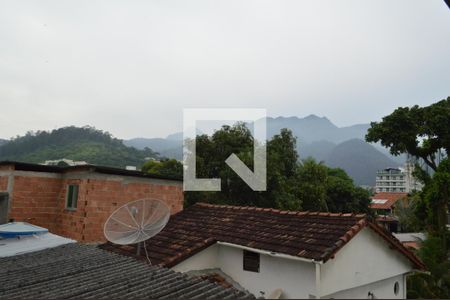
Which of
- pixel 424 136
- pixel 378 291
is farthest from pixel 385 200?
pixel 378 291

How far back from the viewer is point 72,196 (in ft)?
37.8

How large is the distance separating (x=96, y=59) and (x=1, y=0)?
14.5ft

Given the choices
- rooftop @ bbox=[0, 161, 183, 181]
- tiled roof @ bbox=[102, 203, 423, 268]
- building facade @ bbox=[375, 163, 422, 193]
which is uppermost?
building facade @ bbox=[375, 163, 422, 193]

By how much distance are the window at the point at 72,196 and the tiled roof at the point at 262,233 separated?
2470mm

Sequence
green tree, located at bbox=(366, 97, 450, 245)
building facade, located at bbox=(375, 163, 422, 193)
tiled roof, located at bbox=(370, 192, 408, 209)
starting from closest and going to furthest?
green tree, located at bbox=(366, 97, 450, 245), tiled roof, located at bbox=(370, 192, 408, 209), building facade, located at bbox=(375, 163, 422, 193)

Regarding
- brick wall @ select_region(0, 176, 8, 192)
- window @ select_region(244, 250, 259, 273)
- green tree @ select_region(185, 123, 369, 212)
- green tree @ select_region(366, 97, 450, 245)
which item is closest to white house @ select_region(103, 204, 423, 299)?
window @ select_region(244, 250, 259, 273)

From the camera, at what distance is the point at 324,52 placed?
14.4 m

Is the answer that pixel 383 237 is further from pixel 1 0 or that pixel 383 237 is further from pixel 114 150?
pixel 114 150

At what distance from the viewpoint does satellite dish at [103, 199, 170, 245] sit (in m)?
8.09

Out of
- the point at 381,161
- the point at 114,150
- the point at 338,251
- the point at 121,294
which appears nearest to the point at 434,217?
the point at 338,251

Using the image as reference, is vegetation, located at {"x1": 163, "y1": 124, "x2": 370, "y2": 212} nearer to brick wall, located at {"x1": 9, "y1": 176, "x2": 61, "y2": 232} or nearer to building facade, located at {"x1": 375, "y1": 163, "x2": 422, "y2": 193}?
brick wall, located at {"x1": 9, "y1": 176, "x2": 61, "y2": 232}

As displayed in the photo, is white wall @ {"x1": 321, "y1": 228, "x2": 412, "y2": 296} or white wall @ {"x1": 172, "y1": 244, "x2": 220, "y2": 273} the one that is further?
white wall @ {"x1": 172, "y1": 244, "x2": 220, "y2": 273}

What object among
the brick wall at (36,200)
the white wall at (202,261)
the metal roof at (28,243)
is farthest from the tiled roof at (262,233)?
the brick wall at (36,200)

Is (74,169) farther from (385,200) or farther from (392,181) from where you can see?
(392,181)
